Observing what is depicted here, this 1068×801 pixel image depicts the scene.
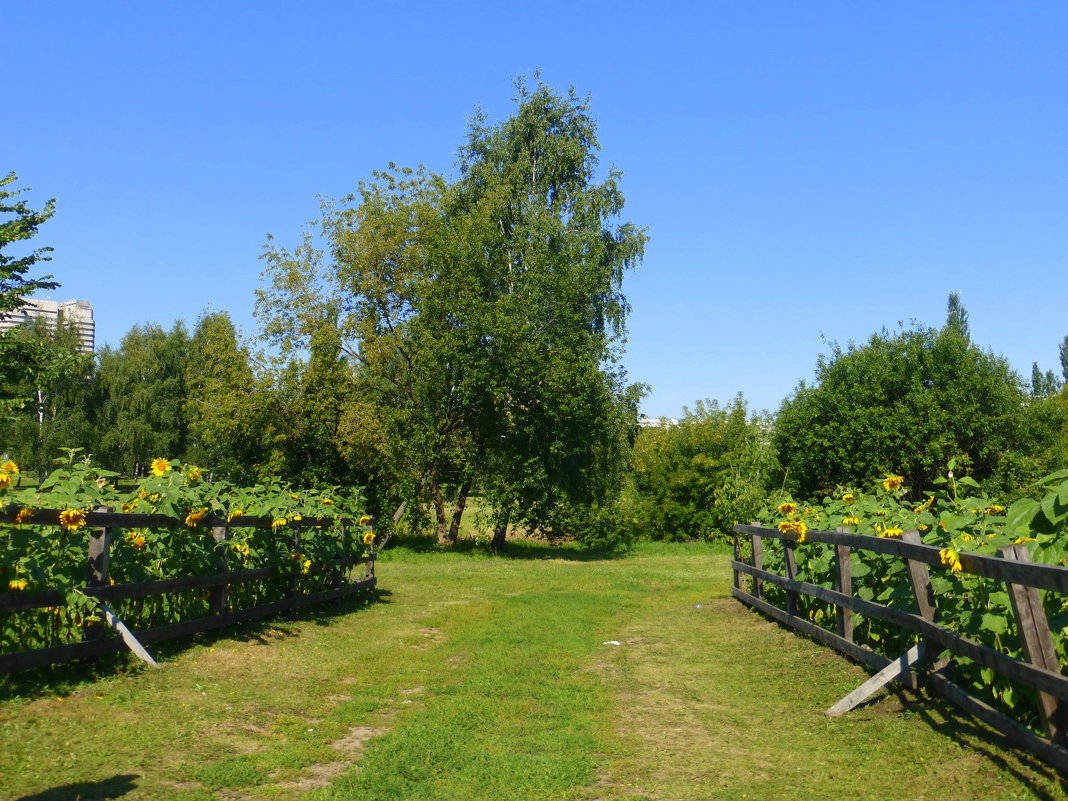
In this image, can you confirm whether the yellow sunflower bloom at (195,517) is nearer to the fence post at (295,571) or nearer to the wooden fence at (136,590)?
the wooden fence at (136,590)

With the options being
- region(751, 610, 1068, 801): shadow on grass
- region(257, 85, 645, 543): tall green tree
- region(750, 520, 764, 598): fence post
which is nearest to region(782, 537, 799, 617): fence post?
region(750, 520, 764, 598): fence post

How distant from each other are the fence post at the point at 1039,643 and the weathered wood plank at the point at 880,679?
1630 mm

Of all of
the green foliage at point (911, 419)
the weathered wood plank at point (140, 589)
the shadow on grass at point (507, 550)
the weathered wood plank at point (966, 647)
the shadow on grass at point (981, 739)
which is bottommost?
the shadow on grass at point (507, 550)

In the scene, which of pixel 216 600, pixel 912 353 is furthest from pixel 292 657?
pixel 912 353

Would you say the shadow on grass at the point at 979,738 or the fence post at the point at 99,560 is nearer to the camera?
the shadow on grass at the point at 979,738

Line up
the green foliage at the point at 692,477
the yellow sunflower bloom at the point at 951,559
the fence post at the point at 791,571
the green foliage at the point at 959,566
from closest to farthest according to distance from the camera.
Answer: the green foliage at the point at 959,566 < the yellow sunflower bloom at the point at 951,559 < the fence post at the point at 791,571 < the green foliage at the point at 692,477

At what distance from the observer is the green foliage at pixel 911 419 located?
35969mm

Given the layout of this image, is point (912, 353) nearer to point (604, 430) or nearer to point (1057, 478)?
point (604, 430)

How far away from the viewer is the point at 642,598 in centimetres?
1538

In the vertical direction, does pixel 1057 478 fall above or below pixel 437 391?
below

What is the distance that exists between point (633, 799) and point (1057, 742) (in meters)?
2.13

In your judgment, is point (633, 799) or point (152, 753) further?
point (152, 753)

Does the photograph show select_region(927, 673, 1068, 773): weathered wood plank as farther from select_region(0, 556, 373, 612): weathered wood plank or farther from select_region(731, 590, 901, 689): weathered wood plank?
select_region(0, 556, 373, 612): weathered wood plank

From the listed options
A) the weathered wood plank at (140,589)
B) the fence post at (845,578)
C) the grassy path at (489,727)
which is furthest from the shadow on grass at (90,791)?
the fence post at (845,578)
